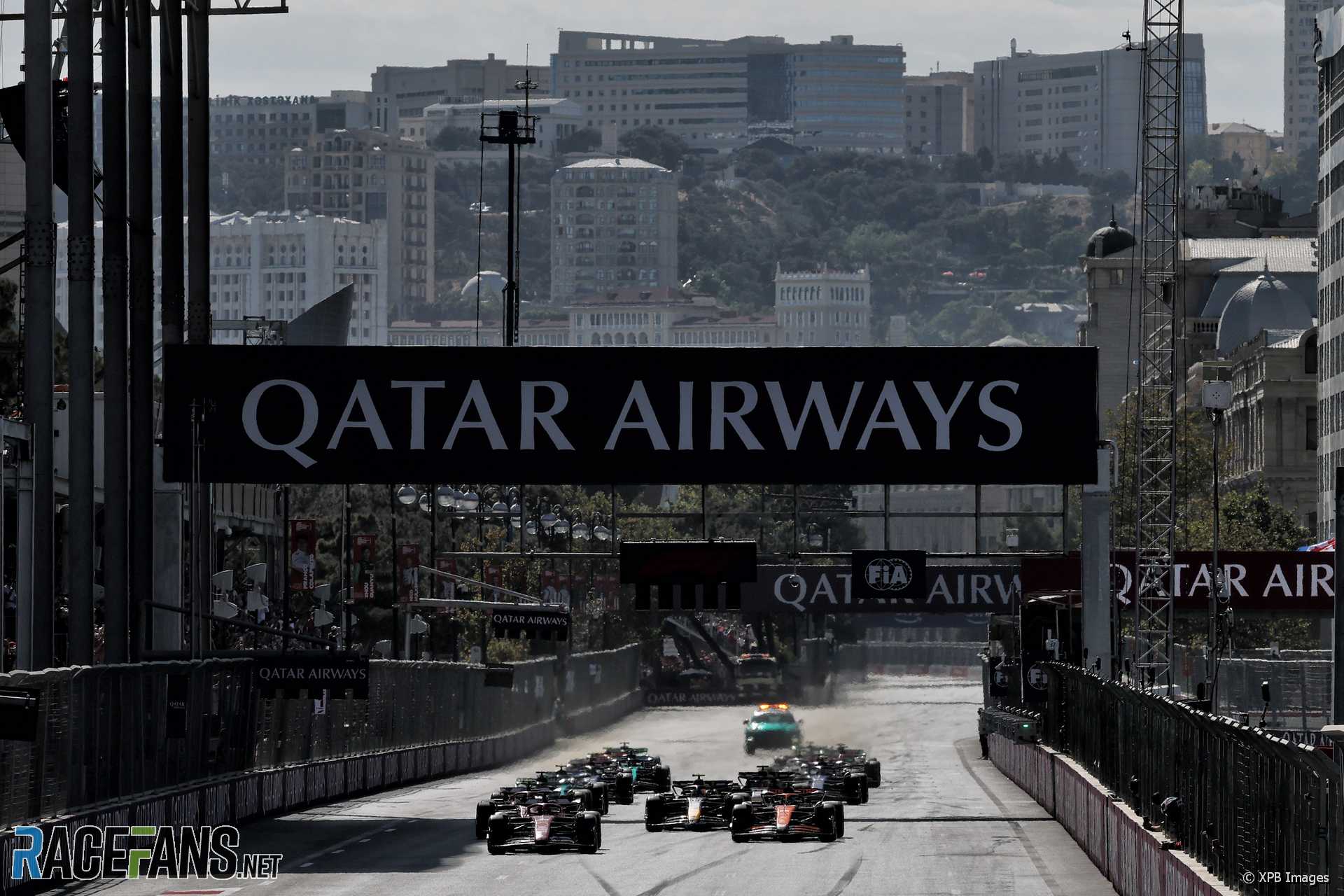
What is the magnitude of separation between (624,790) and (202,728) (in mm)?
11558

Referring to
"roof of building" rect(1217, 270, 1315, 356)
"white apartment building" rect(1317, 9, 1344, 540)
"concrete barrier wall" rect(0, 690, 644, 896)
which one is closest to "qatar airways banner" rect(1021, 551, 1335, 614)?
"concrete barrier wall" rect(0, 690, 644, 896)

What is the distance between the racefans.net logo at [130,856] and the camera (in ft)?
98.9

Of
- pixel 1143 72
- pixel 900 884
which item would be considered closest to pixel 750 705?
pixel 1143 72

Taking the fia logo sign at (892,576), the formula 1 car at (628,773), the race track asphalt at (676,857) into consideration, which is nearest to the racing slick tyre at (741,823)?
the race track asphalt at (676,857)

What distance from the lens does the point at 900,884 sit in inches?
1296

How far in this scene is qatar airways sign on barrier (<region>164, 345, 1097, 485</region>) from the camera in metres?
42.1

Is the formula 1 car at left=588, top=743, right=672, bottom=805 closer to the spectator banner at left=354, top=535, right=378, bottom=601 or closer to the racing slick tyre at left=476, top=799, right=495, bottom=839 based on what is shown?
the racing slick tyre at left=476, top=799, right=495, bottom=839

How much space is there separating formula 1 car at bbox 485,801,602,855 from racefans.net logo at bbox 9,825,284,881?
124 inches

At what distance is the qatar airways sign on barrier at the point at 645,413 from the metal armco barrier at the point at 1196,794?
13.9ft

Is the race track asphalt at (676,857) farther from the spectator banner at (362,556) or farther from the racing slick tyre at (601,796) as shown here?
→ the spectator banner at (362,556)

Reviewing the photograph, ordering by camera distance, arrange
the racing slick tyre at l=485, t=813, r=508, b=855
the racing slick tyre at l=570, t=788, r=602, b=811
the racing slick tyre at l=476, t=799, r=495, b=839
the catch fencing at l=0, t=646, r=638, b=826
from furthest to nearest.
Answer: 1. the racing slick tyre at l=570, t=788, r=602, b=811
2. the racing slick tyre at l=476, t=799, r=495, b=839
3. the racing slick tyre at l=485, t=813, r=508, b=855
4. the catch fencing at l=0, t=646, r=638, b=826

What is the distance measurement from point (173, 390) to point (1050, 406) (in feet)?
45.8

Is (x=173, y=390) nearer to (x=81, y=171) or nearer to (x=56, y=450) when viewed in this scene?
(x=81, y=171)

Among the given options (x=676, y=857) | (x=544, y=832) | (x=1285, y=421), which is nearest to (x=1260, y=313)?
(x=1285, y=421)
